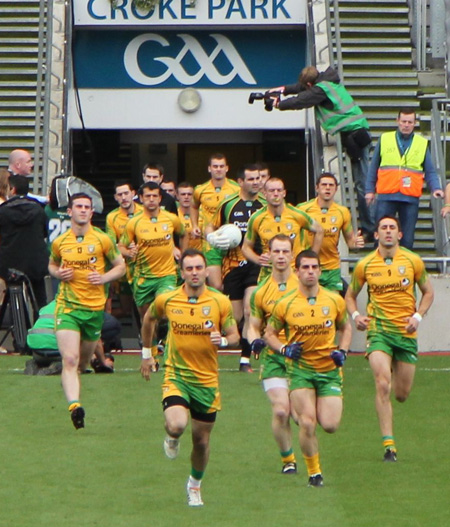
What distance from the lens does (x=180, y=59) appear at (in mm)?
25703

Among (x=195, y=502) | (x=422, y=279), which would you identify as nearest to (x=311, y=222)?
(x=422, y=279)

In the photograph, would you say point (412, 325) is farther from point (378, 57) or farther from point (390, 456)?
point (378, 57)

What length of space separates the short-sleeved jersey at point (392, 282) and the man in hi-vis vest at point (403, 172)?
481cm

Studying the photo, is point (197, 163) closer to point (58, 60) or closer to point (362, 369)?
point (58, 60)

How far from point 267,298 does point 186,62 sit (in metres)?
14.1

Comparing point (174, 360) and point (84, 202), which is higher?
point (84, 202)

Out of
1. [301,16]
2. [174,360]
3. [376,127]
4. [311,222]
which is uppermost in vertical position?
[301,16]

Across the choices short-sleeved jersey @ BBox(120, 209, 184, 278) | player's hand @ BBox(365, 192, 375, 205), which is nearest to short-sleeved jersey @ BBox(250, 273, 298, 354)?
short-sleeved jersey @ BBox(120, 209, 184, 278)

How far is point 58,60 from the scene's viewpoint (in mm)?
24359

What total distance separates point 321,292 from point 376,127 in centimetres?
1223

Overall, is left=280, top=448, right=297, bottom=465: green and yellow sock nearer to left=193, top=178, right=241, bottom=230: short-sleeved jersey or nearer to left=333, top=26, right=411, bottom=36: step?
left=193, top=178, right=241, bottom=230: short-sleeved jersey

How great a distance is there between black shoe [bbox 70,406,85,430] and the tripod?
5400 millimetres

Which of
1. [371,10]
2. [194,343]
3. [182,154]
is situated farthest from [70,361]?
[182,154]

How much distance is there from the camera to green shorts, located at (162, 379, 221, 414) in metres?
10.9
